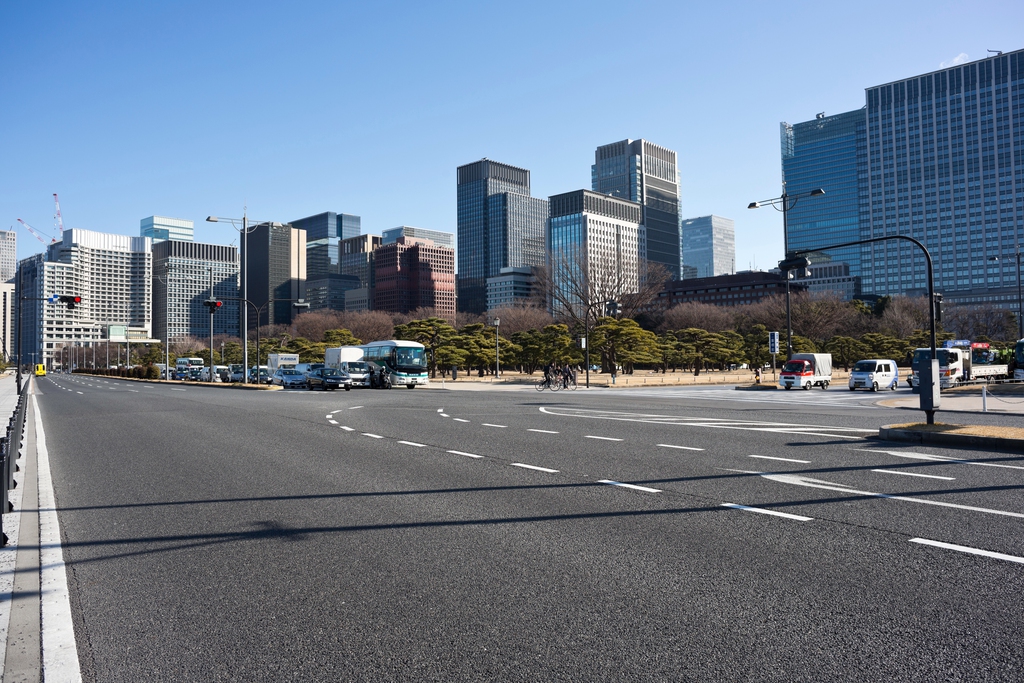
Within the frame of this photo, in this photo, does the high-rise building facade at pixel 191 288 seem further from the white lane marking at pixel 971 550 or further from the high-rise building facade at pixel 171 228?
the white lane marking at pixel 971 550

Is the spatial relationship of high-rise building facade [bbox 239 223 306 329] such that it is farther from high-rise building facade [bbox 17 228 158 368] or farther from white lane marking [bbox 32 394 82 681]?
white lane marking [bbox 32 394 82 681]

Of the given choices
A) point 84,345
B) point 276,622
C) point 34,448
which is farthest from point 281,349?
point 84,345

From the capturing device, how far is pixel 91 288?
12738 centimetres

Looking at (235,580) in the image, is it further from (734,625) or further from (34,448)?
(34,448)

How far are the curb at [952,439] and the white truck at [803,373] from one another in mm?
29188

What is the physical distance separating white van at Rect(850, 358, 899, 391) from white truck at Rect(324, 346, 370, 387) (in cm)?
3091

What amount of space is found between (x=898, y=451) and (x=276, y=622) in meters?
11.4

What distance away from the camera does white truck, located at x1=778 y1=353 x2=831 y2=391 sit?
A: 42.0m

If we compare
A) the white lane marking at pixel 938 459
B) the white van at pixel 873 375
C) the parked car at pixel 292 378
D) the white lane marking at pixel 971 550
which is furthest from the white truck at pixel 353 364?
the white lane marking at pixel 971 550

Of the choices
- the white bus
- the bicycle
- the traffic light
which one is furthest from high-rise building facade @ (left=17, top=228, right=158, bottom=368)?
the traffic light

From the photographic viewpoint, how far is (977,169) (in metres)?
170

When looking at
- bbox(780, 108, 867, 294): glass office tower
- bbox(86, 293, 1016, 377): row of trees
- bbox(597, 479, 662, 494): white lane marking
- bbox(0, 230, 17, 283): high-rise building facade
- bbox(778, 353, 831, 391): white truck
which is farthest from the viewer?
bbox(780, 108, 867, 294): glass office tower

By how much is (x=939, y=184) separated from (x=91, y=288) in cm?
19331

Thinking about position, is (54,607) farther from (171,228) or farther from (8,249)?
(8,249)
